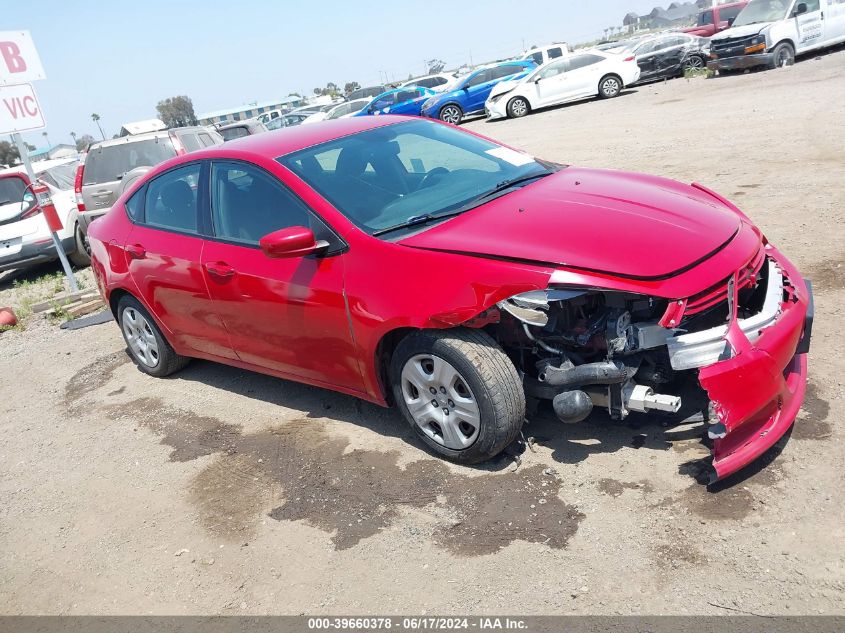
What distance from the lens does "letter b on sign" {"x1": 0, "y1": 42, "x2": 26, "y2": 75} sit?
8.63 metres

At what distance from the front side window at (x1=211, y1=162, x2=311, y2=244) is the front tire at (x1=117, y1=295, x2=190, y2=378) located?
1.44m

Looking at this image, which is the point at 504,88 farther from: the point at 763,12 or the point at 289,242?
the point at 289,242

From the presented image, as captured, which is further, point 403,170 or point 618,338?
point 403,170

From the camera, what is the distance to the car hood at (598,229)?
132 inches

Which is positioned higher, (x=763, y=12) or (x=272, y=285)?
(x=763, y=12)

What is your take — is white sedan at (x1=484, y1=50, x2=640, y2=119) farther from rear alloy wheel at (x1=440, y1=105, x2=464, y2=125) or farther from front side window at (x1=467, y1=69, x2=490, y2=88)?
front side window at (x1=467, y1=69, x2=490, y2=88)

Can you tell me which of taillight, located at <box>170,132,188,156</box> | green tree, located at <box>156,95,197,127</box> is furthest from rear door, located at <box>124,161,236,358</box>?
green tree, located at <box>156,95,197,127</box>

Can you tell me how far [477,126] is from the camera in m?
21.8

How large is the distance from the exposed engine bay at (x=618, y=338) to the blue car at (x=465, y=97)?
20509mm

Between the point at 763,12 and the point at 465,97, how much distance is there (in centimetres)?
873

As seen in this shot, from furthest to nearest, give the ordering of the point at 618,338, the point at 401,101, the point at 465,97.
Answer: the point at 401,101, the point at 465,97, the point at 618,338

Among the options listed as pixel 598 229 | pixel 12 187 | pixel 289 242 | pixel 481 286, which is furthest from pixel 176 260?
pixel 12 187

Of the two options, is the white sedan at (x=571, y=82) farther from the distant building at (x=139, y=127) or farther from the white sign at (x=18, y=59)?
the white sign at (x=18, y=59)

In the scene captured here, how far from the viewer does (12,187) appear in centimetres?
1128
